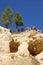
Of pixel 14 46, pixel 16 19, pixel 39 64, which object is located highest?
pixel 16 19

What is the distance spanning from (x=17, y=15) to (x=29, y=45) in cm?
3806

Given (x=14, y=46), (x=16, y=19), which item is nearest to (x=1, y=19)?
(x=16, y=19)

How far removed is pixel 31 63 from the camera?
10984 mm

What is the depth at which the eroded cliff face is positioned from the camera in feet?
36.5

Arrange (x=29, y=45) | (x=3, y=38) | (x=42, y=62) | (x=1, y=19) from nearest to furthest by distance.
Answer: (x=42, y=62) < (x=3, y=38) < (x=29, y=45) < (x=1, y=19)

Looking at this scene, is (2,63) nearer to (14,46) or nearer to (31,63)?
(31,63)

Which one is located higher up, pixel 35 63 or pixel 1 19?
pixel 1 19

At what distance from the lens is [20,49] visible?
14109 millimetres

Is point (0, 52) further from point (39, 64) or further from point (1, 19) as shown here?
point (1, 19)

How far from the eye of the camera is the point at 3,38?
46.8ft

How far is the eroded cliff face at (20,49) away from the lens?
11125mm

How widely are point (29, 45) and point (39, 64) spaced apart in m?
3.92

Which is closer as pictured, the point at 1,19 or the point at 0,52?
the point at 0,52

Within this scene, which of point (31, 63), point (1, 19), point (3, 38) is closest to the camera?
point (31, 63)
